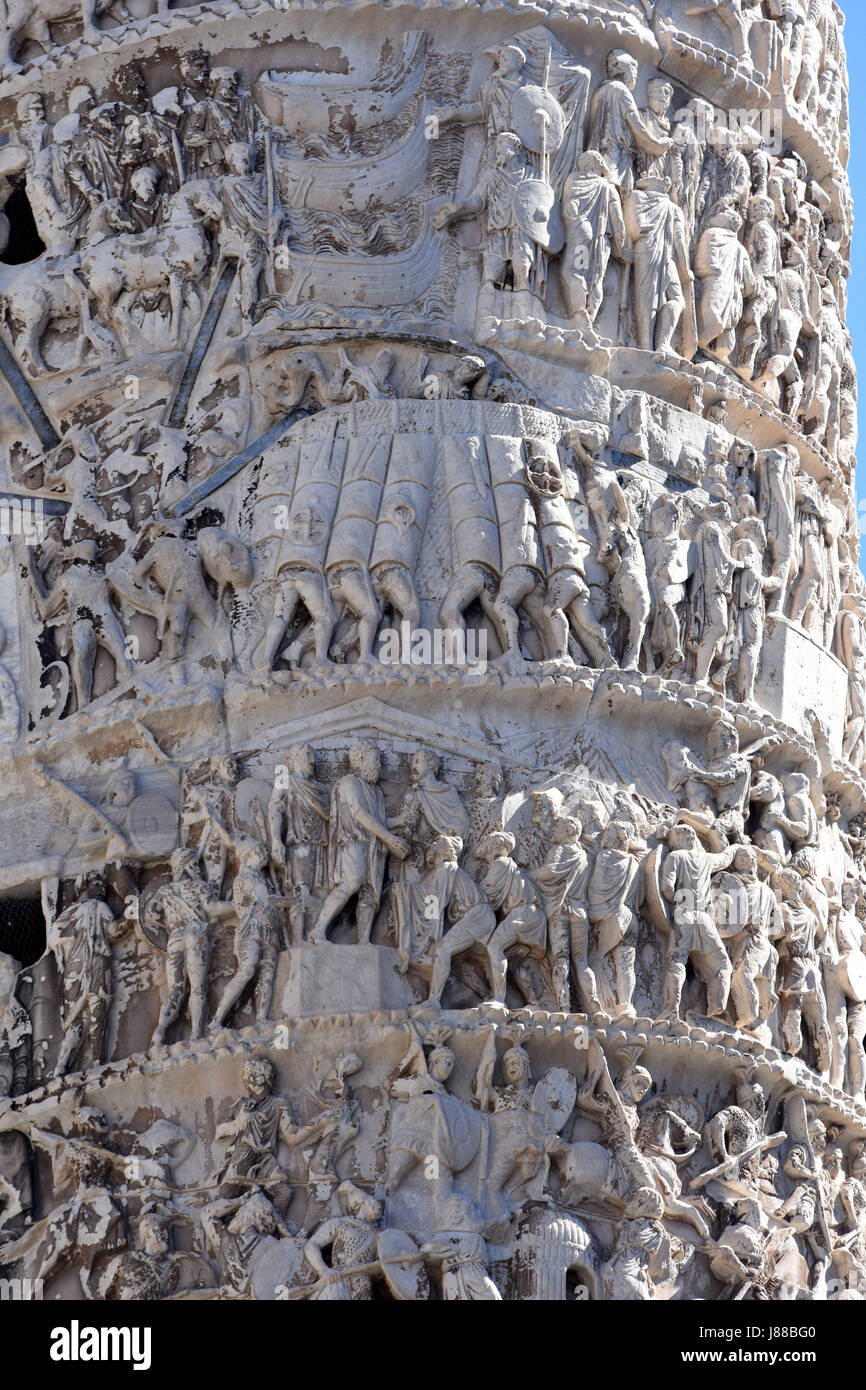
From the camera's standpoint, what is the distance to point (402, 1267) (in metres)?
13.8

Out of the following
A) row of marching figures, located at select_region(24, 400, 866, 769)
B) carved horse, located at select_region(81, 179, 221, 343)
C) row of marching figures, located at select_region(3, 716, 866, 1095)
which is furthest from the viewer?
carved horse, located at select_region(81, 179, 221, 343)

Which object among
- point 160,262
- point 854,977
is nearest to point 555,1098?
point 854,977

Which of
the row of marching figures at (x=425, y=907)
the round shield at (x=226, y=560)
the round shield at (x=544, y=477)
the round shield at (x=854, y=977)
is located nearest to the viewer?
the row of marching figures at (x=425, y=907)

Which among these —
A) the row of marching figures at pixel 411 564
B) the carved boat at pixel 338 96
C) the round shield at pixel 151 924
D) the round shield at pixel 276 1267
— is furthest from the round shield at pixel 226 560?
the round shield at pixel 276 1267

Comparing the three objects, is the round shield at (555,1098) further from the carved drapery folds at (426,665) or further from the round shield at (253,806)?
the round shield at (253,806)

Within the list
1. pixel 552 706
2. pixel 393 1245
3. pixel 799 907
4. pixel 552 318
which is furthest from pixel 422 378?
pixel 393 1245

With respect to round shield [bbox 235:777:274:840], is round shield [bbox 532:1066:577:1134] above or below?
below

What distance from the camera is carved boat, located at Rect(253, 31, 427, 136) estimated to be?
16531 millimetres

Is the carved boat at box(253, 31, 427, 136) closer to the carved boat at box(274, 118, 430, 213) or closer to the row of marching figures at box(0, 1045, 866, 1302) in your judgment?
the carved boat at box(274, 118, 430, 213)

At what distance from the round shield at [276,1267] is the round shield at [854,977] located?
3448mm

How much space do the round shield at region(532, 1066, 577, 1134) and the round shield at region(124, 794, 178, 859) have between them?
2171 millimetres

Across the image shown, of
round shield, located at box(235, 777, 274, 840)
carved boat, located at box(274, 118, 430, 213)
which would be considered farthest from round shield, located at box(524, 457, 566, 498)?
round shield, located at box(235, 777, 274, 840)

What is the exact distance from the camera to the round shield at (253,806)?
14852mm

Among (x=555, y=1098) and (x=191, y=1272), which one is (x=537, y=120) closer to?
(x=555, y=1098)
